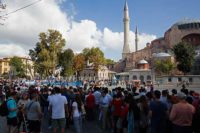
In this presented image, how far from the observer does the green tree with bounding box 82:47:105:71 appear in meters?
78.4

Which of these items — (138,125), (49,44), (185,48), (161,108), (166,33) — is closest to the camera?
(161,108)

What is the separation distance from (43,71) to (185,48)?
29.4 meters

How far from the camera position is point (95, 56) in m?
79.5

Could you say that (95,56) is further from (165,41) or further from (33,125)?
(33,125)

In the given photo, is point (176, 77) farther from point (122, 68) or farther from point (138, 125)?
point (138, 125)

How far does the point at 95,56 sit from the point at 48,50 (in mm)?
28764

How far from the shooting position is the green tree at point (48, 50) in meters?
50.8

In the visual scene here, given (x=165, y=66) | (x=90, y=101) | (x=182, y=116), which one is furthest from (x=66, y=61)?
(x=182, y=116)

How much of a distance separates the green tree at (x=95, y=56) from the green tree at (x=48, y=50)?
86.5ft

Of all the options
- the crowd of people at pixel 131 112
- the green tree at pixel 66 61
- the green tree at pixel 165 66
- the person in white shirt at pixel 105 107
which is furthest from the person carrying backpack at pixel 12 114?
the green tree at pixel 165 66

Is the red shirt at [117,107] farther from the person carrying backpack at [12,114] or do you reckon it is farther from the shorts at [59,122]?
the person carrying backpack at [12,114]

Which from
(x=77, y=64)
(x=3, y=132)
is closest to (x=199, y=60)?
(x=77, y=64)

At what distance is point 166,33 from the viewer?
96.6m

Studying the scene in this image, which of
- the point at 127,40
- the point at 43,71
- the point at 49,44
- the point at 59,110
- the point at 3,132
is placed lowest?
the point at 3,132
